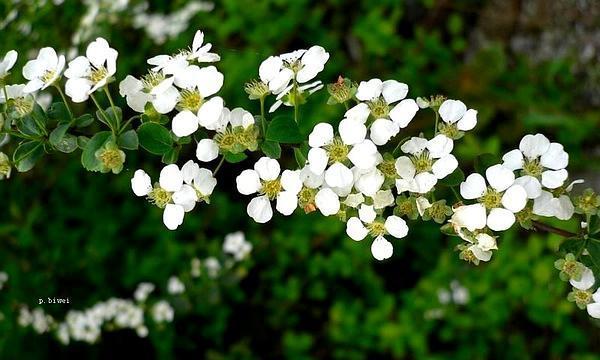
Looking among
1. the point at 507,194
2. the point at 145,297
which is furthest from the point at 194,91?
the point at 145,297

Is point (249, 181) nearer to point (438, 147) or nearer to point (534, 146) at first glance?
point (438, 147)

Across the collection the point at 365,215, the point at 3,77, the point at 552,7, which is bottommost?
the point at 552,7

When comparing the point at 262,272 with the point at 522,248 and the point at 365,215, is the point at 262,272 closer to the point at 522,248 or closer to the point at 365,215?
the point at 522,248

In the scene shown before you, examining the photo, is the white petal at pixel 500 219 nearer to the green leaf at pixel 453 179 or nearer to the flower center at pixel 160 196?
the green leaf at pixel 453 179

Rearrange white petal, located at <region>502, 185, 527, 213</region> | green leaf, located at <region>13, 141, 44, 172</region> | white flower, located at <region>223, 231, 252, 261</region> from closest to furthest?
white petal, located at <region>502, 185, 527, 213</region> < green leaf, located at <region>13, 141, 44, 172</region> < white flower, located at <region>223, 231, 252, 261</region>

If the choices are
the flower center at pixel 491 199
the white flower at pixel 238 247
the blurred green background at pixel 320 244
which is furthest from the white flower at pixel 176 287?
the flower center at pixel 491 199

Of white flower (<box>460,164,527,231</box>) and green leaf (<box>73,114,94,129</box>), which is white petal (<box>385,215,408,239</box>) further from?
green leaf (<box>73,114,94,129</box>)

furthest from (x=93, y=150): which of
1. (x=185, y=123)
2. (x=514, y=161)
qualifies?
(x=514, y=161)

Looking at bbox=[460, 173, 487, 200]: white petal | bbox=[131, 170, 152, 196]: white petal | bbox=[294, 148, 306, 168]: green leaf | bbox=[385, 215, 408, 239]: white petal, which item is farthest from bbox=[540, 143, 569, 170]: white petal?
bbox=[131, 170, 152, 196]: white petal
